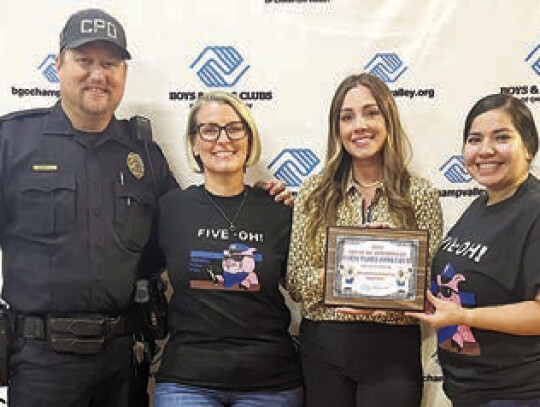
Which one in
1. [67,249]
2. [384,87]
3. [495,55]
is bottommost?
[67,249]

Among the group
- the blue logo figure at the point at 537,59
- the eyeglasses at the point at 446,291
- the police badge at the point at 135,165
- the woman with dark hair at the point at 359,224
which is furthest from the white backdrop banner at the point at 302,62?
the eyeglasses at the point at 446,291

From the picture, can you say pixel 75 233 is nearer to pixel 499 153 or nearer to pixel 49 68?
pixel 49 68

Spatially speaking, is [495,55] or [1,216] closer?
[1,216]

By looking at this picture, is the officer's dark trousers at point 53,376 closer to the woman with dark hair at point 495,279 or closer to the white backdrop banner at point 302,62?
the white backdrop banner at point 302,62

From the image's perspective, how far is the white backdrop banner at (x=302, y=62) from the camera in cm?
213

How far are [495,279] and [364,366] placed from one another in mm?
470

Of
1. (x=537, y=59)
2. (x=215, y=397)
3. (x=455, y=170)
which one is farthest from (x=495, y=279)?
(x=537, y=59)

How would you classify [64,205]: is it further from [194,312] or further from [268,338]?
[268,338]

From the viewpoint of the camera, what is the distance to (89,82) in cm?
179

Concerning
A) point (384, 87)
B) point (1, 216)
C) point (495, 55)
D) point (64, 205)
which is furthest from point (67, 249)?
point (495, 55)

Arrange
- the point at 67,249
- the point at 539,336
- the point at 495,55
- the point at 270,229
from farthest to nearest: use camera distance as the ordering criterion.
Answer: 1. the point at 495,55
2. the point at 270,229
3. the point at 67,249
4. the point at 539,336

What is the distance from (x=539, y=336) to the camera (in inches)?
58.5

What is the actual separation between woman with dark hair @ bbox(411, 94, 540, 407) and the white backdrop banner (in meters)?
0.52

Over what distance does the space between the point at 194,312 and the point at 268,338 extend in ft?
0.83
